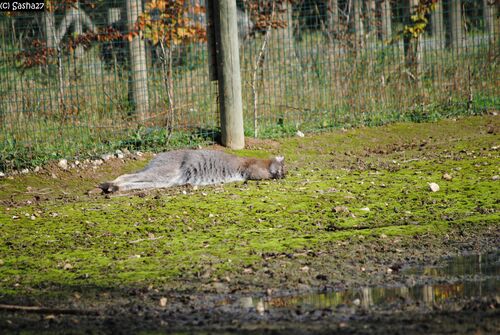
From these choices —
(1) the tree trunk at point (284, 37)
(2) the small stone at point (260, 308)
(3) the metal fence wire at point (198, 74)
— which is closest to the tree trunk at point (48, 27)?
(3) the metal fence wire at point (198, 74)

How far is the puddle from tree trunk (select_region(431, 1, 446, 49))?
8.19m

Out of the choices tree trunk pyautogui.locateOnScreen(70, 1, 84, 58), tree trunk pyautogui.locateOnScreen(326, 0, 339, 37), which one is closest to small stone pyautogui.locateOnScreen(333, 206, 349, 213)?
tree trunk pyautogui.locateOnScreen(70, 1, 84, 58)

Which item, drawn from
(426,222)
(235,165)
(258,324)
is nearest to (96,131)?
(235,165)

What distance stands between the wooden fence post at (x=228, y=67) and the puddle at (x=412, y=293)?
5.66 m

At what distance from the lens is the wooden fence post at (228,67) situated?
10641 mm

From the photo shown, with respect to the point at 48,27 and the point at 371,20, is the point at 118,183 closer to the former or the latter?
the point at 48,27

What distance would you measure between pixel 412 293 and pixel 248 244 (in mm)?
1771

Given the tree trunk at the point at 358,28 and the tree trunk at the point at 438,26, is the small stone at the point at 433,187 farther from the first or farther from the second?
the tree trunk at the point at 438,26

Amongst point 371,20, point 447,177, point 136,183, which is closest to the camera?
point 447,177

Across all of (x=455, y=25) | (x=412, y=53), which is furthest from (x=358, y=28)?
(x=455, y=25)

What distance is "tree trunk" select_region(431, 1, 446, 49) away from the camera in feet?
42.8

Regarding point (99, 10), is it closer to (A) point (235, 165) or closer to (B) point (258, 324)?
(A) point (235, 165)

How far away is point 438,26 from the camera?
14125 mm

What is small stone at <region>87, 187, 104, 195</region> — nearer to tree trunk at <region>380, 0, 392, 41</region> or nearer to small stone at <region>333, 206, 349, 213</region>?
small stone at <region>333, 206, 349, 213</region>
